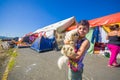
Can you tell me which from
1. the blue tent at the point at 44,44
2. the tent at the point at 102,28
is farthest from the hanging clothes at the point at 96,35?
the blue tent at the point at 44,44

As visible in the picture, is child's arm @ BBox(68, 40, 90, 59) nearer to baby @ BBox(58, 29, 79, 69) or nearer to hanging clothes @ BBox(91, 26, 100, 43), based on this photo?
baby @ BBox(58, 29, 79, 69)

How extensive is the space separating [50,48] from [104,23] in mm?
6535

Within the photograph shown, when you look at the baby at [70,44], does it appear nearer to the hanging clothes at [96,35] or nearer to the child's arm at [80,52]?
the child's arm at [80,52]

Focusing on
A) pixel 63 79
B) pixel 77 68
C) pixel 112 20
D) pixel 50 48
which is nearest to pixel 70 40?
pixel 77 68

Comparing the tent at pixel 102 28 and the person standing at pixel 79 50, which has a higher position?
the tent at pixel 102 28

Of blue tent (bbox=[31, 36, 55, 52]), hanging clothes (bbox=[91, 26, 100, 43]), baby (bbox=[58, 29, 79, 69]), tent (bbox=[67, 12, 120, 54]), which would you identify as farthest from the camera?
blue tent (bbox=[31, 36, 55, 52])

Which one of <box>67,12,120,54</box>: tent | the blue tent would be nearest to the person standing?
<box>67,12,120,54</box>: tent

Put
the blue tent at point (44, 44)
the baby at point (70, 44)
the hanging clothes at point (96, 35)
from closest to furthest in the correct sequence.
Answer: the baby at point (70, 44) < the hanging clothes at point (96, 35) < the blue tent at point (44, 44)

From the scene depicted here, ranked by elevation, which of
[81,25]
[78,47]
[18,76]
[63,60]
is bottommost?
[18,76]

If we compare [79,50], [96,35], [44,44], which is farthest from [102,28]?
[79,50]

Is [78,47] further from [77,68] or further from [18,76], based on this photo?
[18,76]

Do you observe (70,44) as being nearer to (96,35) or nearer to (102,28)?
(102,28)

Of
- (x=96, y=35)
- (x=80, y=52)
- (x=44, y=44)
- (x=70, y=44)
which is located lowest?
(x=44, y=44)

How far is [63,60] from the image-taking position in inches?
97.6
